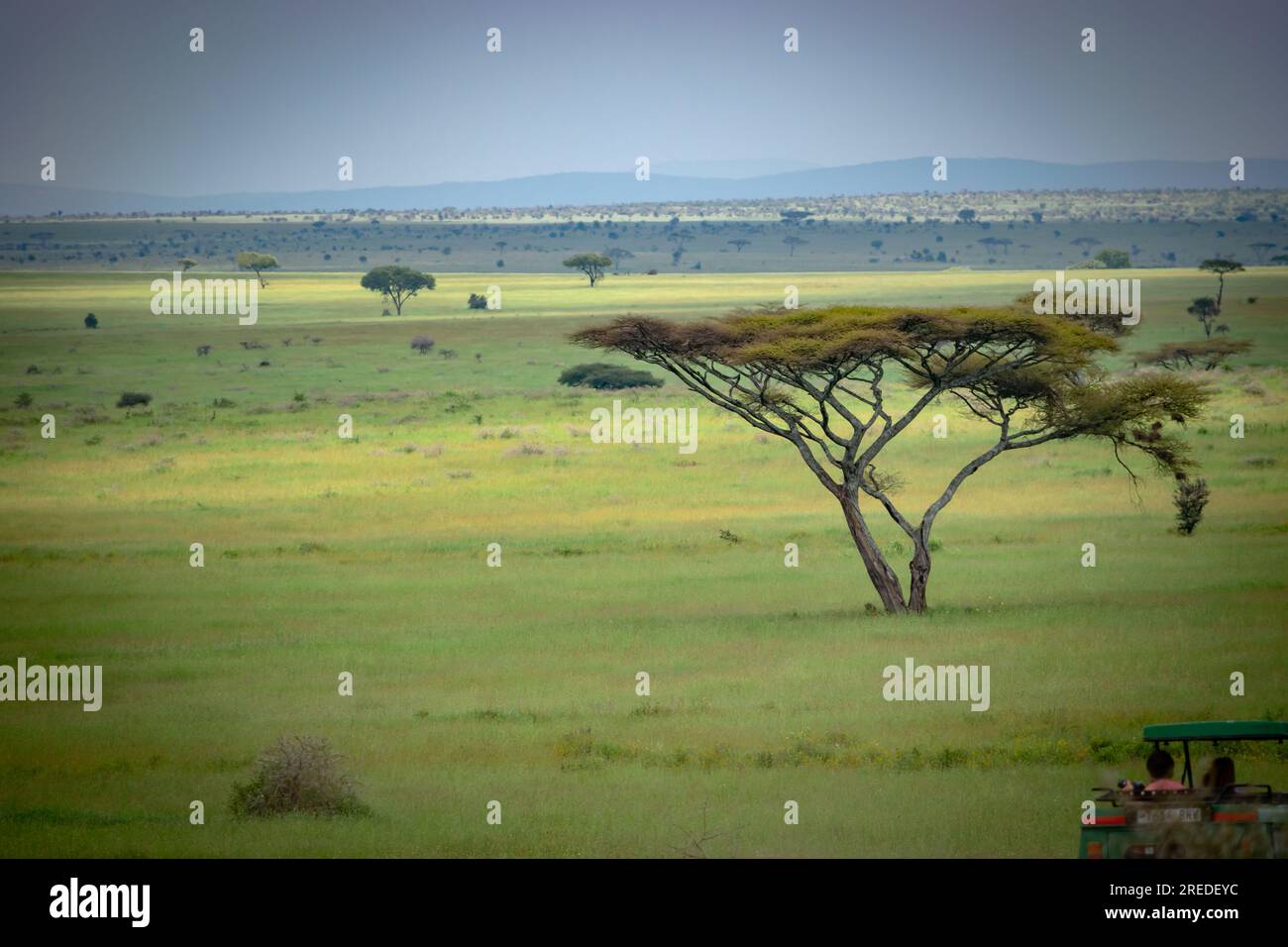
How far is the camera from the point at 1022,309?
2764 cm

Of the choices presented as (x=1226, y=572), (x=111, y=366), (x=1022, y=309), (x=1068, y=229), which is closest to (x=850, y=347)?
(x=1022, y=309)

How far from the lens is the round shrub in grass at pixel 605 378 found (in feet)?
230

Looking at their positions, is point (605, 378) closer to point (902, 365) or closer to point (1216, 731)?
point (902, 365)

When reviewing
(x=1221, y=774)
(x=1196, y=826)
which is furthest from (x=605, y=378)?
(x=1196, y=826)

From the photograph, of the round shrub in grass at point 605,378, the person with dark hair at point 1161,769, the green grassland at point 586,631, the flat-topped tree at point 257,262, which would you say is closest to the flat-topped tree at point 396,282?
the flat-topped tree at point 257,262

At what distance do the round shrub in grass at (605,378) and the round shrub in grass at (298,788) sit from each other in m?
53.8

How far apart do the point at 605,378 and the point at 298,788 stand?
5501 centimetres

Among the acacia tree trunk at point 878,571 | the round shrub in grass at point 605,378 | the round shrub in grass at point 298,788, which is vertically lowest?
the round shrub in grass at point 298,788

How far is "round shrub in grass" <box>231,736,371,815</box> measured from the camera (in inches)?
619

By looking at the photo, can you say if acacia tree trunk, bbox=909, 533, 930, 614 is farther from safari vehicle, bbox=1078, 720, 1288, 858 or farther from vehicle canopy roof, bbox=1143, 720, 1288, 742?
safari vehicle, bbox=1078, 720, 1288, 858

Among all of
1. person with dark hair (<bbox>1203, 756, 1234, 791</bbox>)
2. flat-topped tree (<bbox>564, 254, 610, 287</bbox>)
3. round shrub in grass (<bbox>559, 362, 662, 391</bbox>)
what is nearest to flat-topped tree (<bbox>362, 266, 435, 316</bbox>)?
flat-topped tree (<bbox>564, 254, 610, 287</bbox>)

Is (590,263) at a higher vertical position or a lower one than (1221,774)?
higher

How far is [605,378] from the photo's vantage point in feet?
231

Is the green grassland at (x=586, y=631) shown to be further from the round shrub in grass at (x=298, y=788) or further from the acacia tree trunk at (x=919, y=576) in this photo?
the acacia tree trunk at (x=919, y=576)
